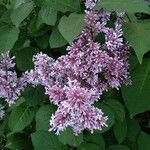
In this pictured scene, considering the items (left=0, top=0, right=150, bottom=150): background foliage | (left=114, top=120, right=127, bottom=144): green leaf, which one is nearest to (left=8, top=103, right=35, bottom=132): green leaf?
(left=0, top=0, right=150, bottom=150): background foliage

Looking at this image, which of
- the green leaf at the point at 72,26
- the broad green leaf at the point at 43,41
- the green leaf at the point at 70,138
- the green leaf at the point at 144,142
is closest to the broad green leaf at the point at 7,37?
the broad green leaf at the point at 43,41

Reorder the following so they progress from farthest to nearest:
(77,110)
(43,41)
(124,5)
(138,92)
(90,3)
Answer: (43,41), (138,92), (90,3), (124,5), (77,110)

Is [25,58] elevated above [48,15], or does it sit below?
below

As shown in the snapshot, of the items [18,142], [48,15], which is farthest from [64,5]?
[18,142]

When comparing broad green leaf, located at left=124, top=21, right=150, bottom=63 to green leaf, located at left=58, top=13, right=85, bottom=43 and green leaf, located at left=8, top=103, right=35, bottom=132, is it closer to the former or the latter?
green leaf, located at left=58, top=13, right=85, bottom=43

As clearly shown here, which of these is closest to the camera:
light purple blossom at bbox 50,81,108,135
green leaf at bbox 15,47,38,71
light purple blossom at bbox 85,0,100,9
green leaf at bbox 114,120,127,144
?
light purple blossom at bbox 50,81,108,135

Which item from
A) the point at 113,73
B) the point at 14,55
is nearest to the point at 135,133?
the point at 113,73

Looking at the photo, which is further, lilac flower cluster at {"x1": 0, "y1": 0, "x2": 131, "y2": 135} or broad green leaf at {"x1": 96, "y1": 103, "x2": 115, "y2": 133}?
broad green leaf at {"x1": 96, "y1": 103, "x2": 115, "y2": 133}

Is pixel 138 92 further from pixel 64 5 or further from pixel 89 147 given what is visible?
pixel 64 5
